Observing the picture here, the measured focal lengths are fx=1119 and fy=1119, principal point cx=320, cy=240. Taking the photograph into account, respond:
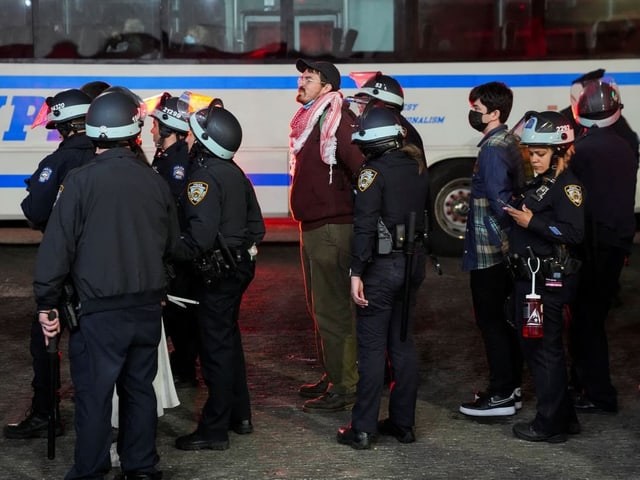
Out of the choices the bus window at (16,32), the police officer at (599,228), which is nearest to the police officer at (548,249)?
the police officer at (599,228)

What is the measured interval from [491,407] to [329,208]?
1.52m

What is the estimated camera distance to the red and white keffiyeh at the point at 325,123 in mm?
6668

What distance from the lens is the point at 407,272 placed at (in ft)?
19.3

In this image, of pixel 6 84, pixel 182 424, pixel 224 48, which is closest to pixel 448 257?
pixel 224 48

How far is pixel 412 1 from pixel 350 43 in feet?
2.71

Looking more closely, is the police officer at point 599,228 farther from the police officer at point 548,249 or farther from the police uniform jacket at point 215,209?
the police uniform jacket at point 215,209

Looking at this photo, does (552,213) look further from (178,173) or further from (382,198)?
(178,173)

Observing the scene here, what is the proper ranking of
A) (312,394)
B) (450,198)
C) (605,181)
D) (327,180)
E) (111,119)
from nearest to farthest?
(111,119)
(605,181)
(327,180)
(312,394)
(450,198)

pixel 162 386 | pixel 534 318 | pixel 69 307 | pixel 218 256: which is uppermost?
pixel 218 256

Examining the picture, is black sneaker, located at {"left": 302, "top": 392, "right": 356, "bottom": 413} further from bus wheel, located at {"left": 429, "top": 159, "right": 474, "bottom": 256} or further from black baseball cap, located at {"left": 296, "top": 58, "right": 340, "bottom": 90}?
bus wheel, located at {"left": 429, "top": 159, "right": 474, "bottom": 256}

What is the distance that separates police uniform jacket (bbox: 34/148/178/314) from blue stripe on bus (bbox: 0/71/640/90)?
7.18m

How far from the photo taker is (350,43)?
12.3 metres

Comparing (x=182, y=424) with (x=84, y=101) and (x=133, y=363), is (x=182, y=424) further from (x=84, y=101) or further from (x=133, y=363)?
(x=84, y=101)

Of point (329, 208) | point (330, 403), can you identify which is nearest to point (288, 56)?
point (329, 208)
